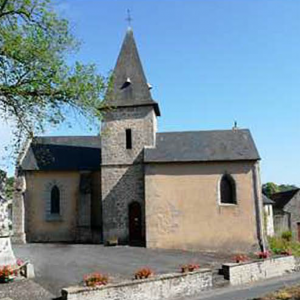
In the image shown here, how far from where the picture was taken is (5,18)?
1480 cm

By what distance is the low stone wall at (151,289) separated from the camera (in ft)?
41.5

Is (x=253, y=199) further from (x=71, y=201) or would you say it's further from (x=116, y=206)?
(x=71, y=201)

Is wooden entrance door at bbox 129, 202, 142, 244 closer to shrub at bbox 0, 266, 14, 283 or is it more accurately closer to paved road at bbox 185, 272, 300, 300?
paved road at bbox 185, 272, 300, 300

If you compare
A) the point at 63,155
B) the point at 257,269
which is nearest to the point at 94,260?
the point at 257,269

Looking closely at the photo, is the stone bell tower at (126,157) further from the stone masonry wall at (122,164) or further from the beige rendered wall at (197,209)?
the beige rendered wall at (197,209)

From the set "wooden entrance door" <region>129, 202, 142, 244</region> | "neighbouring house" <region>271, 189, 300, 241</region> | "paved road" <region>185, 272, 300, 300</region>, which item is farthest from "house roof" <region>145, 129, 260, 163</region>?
"neighbouring house" <region>271, 189, 300, 241</region>

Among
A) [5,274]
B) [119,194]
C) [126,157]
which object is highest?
[126,157]

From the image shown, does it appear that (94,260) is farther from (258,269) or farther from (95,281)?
(258,269)

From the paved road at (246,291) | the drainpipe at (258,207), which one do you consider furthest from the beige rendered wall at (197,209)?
the paved road at (246,291)

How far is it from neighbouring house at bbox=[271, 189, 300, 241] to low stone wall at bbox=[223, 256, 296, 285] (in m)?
16.0

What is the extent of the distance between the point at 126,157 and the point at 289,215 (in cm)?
1991

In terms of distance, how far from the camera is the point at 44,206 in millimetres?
29422

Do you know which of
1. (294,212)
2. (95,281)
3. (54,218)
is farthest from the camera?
(294,212)

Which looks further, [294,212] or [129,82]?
[294,212]
